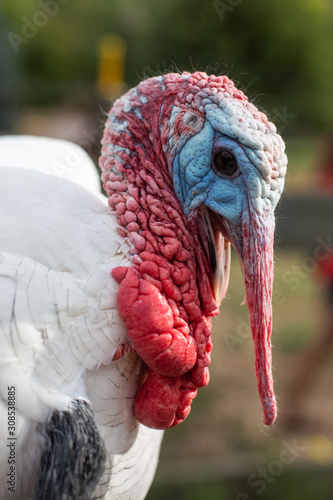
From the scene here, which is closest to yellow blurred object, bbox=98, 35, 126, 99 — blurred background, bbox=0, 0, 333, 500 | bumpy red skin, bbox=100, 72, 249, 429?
blurred background, bbox=0, 0, 333, 500

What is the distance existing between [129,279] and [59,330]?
264mm

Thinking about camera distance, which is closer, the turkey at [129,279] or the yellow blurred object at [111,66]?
the turkey at [129,279]

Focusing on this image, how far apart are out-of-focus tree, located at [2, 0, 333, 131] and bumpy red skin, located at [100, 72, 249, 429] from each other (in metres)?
11.0

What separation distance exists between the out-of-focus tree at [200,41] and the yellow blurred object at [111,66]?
1.07ft

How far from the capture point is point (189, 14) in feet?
47.2

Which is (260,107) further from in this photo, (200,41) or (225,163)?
(200,41)

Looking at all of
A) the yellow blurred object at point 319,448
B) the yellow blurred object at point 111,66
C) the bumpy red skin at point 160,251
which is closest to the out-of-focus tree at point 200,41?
the yellow blurred object at point 111,66

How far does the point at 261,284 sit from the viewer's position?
1.94 meters

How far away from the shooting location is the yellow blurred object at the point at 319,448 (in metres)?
5.27

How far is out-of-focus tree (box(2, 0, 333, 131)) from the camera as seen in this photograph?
13.9 m

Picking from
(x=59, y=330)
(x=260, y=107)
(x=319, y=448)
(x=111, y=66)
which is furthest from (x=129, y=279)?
(x=111, y=66)

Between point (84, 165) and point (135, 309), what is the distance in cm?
116

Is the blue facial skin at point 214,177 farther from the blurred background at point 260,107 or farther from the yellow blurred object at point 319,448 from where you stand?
the yellow blurred object at point 319,448

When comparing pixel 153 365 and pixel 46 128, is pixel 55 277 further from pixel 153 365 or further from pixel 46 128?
pixel 46 128
